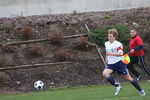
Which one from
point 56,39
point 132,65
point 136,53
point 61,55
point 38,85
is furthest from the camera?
point 56,39

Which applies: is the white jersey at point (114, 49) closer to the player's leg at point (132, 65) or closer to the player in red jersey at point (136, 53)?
the player in red jersey at point (136, 53)

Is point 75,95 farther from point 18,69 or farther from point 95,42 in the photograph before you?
point 95,42

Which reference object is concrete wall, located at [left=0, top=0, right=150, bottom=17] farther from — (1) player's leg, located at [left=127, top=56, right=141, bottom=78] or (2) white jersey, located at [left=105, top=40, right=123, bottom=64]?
(2) white jersey, located at [left=105, top=40, right=123, bottom=64]

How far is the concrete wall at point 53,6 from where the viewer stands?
22.9 m

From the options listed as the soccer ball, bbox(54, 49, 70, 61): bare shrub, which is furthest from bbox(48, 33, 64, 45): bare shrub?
the soccer ball

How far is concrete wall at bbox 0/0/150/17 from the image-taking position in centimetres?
2289

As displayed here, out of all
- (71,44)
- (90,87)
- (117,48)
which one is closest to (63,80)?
(90,87)

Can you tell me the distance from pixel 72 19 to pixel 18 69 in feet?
16.1

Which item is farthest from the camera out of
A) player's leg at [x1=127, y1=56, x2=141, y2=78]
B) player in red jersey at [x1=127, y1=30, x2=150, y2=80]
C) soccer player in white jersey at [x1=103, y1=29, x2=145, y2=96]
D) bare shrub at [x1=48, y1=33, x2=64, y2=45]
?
bare shrub at [x1=48, y1=33, x2=64, y2=45]

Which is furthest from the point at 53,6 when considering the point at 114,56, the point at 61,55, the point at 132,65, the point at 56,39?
the point at 114,56

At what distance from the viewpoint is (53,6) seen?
23.3 m

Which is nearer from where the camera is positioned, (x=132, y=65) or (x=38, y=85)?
(x=38, y=85)

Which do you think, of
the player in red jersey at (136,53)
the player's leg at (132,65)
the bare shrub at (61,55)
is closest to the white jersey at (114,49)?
the player in red jersey at (136,53)

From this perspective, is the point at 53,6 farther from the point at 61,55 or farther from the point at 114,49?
the point at 114,49
